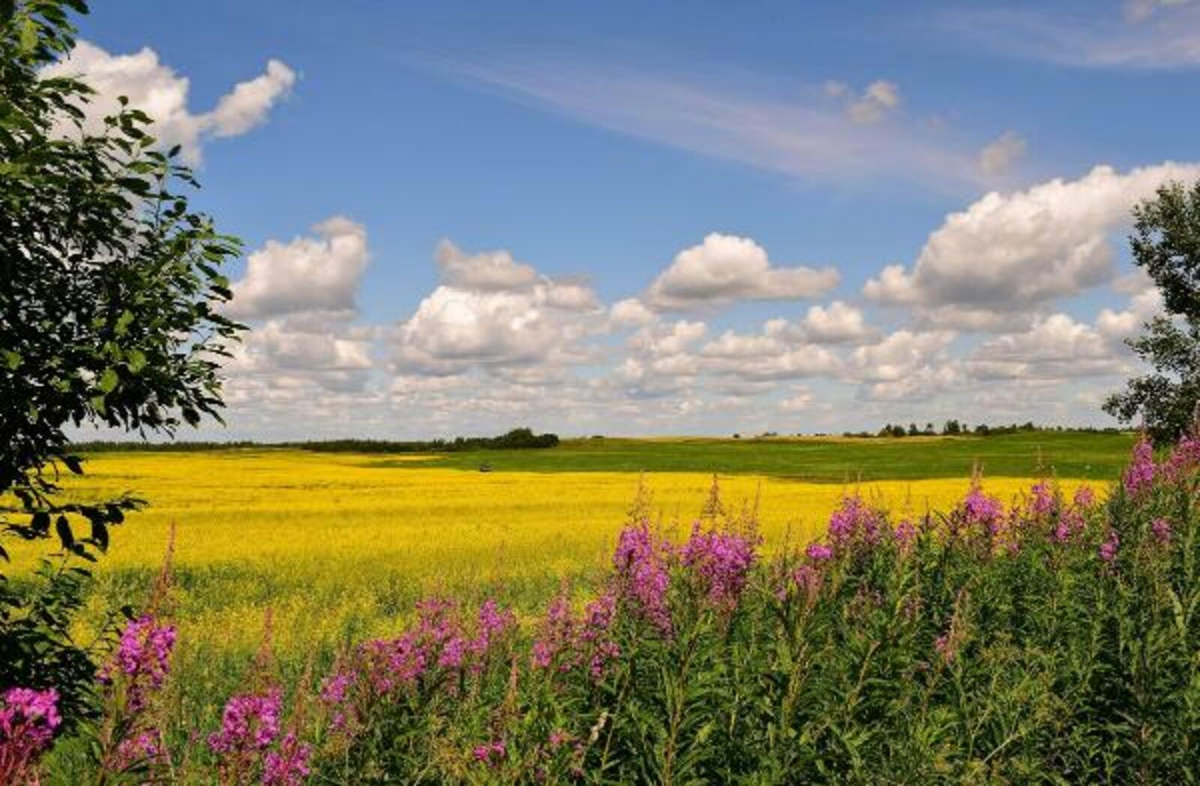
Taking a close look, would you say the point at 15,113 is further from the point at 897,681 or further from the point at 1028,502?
the point at 1028,502

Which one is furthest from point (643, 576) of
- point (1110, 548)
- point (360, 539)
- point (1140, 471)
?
point (360, 539)

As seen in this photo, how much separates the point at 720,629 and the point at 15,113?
14.3 feet

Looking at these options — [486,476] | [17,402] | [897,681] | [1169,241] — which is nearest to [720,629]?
[897,681]

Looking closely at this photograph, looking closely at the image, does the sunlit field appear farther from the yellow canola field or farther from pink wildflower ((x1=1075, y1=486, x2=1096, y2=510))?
pink wildflower ((x1=1075, y1=486, x2=1096, y2=510))

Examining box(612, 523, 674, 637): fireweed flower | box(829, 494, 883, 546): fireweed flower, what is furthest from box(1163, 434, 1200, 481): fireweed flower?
box(612, 523, 674, 637): fireweed flower

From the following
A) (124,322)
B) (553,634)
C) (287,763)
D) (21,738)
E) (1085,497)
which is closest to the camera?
(21,738)

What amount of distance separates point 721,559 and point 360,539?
20.4 meters

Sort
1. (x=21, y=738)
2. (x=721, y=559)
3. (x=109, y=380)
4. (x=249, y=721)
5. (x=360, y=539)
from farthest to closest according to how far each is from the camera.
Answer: (x=360, y=539) < (x=721, y=559) < (x=109, y=380) < (x=249, y=721) < (x=21, y=738)

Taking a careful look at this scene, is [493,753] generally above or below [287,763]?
below

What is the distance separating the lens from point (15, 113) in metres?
4.96

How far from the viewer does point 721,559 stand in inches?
249

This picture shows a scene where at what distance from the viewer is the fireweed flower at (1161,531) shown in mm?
9258

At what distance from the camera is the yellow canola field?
621 inches

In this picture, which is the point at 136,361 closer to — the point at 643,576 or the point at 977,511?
the point at 643,576
